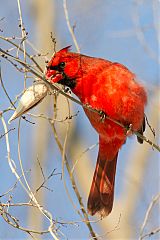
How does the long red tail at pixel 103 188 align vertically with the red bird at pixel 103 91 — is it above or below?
below

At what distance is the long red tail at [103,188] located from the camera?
363 centimetres

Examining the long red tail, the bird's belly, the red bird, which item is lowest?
the long red tail

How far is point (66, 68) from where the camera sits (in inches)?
137

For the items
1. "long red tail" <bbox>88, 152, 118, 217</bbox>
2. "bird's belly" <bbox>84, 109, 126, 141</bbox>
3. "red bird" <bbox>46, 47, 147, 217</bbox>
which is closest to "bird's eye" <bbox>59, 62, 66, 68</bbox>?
"red bird" <bbox>46, 47, 147, 217</bbox>

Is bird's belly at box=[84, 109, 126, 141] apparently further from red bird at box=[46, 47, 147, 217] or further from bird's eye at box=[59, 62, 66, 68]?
bird's eye at box=[59, 62, 66, 68]

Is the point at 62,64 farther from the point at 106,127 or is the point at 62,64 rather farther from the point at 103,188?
the point at 103,188

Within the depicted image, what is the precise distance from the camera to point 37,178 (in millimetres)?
5719

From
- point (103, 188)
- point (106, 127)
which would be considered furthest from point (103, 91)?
point (103, 188)

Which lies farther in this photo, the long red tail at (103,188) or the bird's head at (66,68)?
the long red tail at (103,188)

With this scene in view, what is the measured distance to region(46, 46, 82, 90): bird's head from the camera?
3.45 meters

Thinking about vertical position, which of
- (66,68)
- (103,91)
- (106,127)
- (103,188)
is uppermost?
(66,68)

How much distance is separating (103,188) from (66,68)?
817 mm

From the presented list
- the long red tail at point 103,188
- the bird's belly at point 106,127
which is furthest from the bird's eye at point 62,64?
the long red tail at point 103,188

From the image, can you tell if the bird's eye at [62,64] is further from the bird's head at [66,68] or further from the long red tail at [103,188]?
the long red tail at [103,188]
